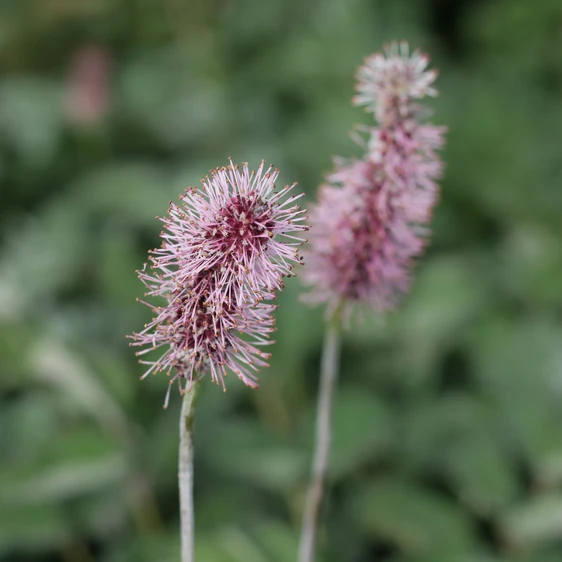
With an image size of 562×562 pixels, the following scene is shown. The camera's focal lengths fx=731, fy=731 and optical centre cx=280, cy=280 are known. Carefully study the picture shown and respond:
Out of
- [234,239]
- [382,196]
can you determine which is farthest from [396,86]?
[234,239]

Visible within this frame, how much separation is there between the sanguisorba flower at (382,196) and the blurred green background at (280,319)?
28.7 inches

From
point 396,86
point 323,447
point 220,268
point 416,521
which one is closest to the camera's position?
point 220,268

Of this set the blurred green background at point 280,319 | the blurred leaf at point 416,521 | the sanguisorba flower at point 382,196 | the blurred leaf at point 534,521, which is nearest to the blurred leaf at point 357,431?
the blurred green background at point 280,319

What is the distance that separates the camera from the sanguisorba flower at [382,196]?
1.39 m

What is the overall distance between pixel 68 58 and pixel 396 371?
11.1ft

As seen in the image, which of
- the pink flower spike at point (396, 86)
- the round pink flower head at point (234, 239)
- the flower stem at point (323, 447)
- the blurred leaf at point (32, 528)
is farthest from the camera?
the blurred leaf at point (32, 528)

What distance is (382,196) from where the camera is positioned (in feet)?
4.64

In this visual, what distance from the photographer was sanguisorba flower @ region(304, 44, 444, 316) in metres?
1.39

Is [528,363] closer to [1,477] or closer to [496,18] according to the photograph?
[1,477]

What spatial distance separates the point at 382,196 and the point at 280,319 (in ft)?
3.81

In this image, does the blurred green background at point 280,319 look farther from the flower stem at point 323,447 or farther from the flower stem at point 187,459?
the flower stem at point 187,459

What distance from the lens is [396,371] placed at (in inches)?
105

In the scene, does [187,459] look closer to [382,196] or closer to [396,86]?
[382,196]

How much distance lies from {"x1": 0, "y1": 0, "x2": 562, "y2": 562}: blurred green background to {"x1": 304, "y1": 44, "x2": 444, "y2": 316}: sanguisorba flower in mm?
729
